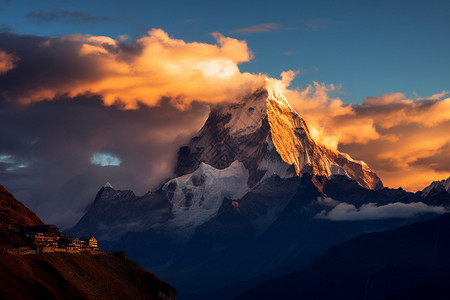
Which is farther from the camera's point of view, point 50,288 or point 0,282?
point 50,288

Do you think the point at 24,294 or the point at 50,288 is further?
the point at 50,288

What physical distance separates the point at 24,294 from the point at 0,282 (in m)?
6.40

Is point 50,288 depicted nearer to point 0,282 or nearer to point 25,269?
point 25,269

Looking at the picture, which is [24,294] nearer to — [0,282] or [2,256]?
[0,282]

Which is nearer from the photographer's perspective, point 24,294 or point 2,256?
point 24,294

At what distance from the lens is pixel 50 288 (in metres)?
200

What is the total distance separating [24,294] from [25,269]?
56.0 feet

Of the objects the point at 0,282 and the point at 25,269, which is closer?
the point at 0,282

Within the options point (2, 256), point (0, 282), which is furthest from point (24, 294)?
point (2, 256)

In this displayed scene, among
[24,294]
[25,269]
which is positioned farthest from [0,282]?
[25,269]

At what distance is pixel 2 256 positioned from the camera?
197125 millimetres

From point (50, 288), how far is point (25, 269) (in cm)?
810

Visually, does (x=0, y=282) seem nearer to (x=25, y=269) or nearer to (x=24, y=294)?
(x=24, y=294)

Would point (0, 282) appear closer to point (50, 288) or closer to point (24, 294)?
point (24, 294)
